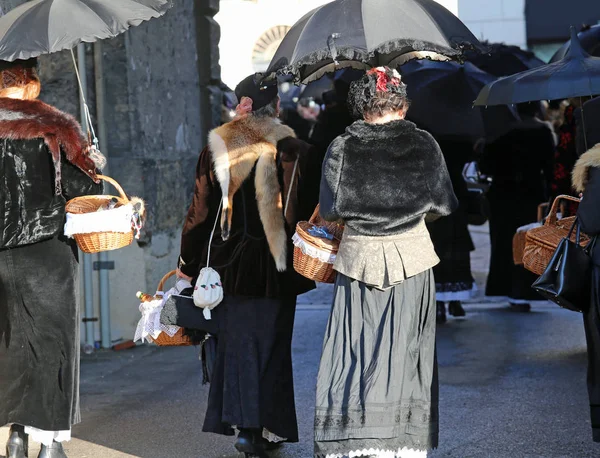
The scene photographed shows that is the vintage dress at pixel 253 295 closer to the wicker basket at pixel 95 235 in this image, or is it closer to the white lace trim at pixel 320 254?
the wicker basket at pixel 95 235

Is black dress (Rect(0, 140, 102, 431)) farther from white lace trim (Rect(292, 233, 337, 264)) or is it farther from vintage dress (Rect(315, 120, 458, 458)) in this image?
vintage dress (Rect(315, 120, 458, 458))

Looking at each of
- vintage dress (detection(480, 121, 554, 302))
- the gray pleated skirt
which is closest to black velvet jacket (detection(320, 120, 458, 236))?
the gray pleated skirt

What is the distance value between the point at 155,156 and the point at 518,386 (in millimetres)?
3528

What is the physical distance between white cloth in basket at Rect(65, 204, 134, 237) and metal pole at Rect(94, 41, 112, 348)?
11.6ft

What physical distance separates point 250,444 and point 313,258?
1156mm

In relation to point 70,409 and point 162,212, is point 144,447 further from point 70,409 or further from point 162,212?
point 162,212

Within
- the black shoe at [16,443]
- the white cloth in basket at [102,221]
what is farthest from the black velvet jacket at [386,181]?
the black shoe at [16,443]

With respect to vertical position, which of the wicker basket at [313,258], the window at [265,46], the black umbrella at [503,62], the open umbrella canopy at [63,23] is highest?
the window at [265,46]

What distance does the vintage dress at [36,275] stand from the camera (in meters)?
5.35

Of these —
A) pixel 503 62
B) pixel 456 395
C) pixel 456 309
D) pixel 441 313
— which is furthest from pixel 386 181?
pixel 503 62

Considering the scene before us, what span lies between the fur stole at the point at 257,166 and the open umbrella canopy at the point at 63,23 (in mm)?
A: 695

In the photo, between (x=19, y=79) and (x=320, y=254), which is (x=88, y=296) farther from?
(x=320, y=254)

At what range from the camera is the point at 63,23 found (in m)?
5.27

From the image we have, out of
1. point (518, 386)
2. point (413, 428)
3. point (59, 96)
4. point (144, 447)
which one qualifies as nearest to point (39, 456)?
point (144, 447)
